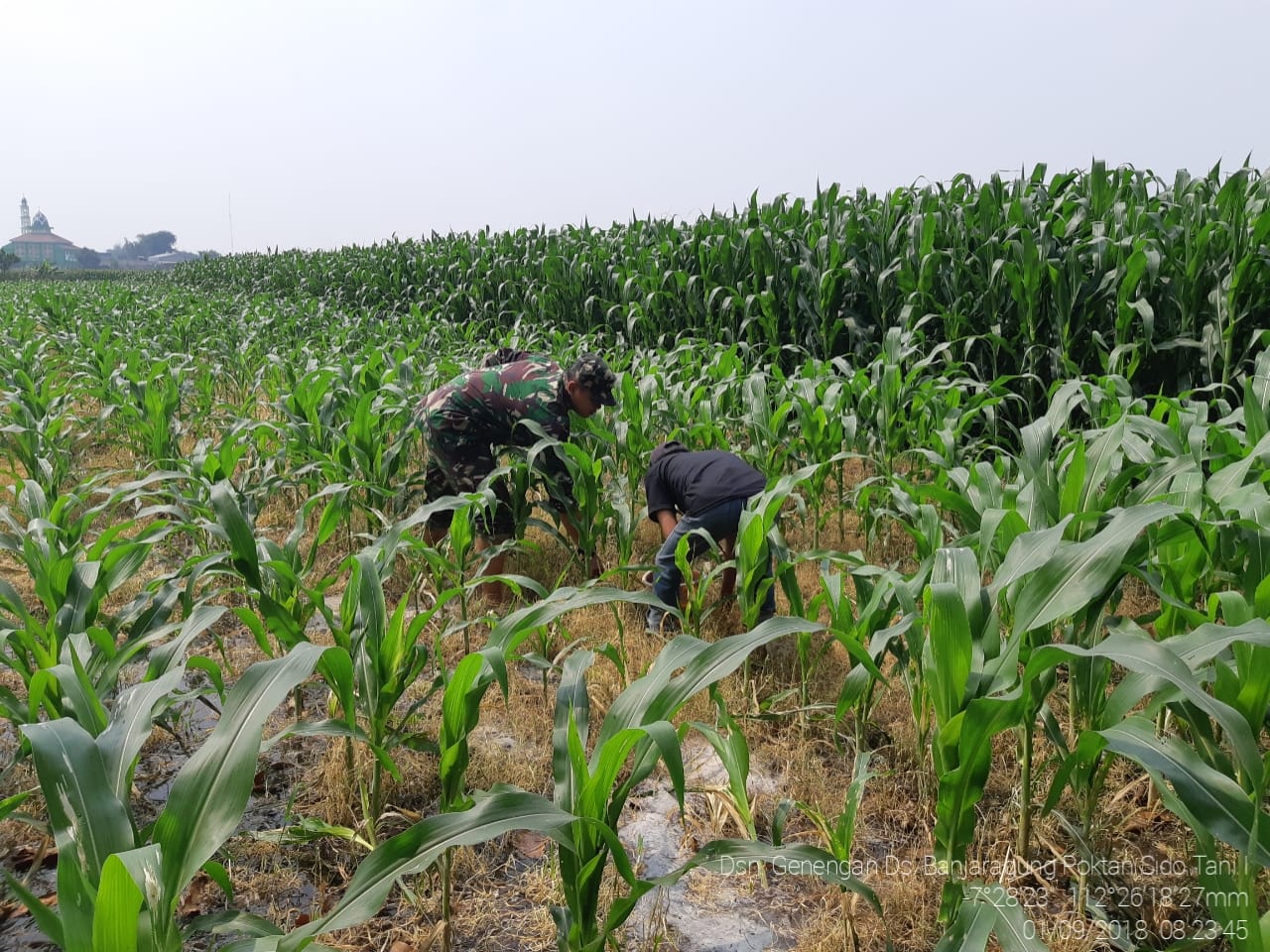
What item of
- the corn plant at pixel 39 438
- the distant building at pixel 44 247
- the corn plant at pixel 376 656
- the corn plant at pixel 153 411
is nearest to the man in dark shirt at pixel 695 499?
the corn plant at pixel 376 656

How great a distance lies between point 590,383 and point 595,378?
0.11 feet

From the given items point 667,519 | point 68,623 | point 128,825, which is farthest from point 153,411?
point 128,825

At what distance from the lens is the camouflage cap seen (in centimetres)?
357

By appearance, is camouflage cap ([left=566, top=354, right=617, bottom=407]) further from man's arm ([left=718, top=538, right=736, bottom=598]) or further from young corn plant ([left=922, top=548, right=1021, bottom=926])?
young corn plant ([left=922, top=548, right=1021, bottom=926])

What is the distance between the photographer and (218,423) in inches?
238

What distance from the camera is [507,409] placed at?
153 inches

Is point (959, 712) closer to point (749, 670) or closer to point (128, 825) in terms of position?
point (749, 670)

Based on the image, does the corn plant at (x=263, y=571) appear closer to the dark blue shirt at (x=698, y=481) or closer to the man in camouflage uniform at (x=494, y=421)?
the man in camouflage uniform at (x=494, y=421)

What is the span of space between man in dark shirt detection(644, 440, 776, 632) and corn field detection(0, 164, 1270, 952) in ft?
0.39

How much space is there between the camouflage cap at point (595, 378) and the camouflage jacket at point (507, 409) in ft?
0.66

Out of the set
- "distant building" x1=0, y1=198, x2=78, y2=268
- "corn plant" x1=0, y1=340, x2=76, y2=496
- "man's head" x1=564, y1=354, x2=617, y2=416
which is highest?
"distant building" x1=0, y1=198, x2=78, y2=268

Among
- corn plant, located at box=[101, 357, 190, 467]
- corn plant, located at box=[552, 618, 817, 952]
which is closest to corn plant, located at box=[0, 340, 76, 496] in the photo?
corn plant, located at box=[101, 357, 190, 467]

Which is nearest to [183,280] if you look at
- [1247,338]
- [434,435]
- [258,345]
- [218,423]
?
[258,345]

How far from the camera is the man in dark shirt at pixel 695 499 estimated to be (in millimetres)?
3160
